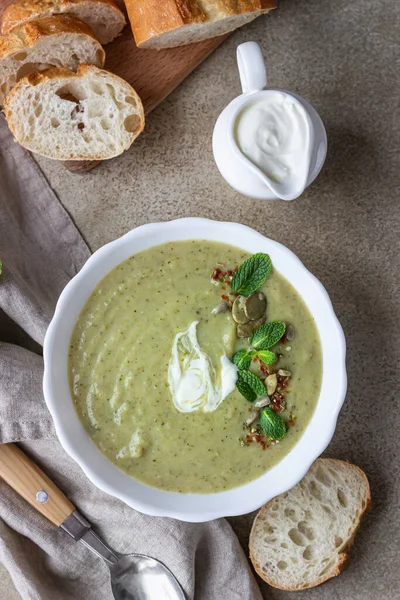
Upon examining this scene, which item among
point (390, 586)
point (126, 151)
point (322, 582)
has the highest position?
point (126, 151)

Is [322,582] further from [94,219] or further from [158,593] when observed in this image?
[94,219]

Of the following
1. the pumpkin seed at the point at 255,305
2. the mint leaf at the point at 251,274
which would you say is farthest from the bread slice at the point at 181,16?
the pumpkin seed at the point at 255,305

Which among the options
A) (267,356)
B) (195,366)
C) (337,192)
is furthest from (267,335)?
(337,192)

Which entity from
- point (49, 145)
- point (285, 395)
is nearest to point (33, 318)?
point (49, 145)

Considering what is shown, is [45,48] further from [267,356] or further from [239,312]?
[267,356]

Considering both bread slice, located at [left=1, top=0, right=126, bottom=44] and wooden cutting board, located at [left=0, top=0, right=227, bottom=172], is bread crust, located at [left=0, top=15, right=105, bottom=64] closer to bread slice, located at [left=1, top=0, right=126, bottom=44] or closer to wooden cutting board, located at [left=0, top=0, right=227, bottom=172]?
bread slice, located at [left=1, top=0, right=126, bottom=44]

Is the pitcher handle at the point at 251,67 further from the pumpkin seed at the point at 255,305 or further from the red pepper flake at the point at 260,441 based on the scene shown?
the red pepper flake at the point at 260,441

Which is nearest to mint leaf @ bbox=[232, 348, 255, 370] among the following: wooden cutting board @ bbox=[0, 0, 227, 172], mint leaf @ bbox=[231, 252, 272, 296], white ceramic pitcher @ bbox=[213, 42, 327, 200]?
mint leaf @ bbox=[231, 252, 272, 296]
